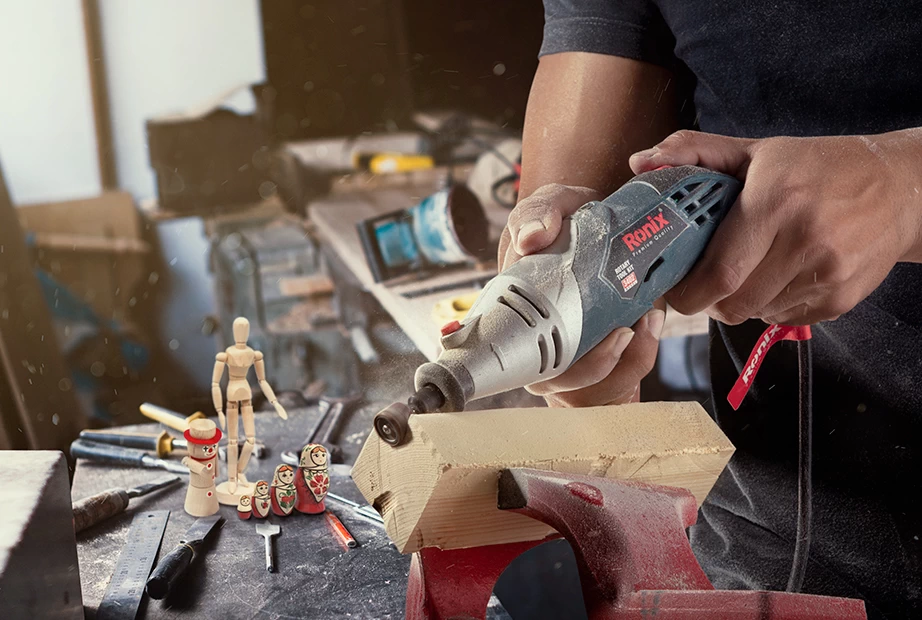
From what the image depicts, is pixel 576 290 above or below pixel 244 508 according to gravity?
above

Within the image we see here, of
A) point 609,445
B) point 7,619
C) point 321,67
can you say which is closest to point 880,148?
point 609,445

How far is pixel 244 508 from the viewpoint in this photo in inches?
35.7

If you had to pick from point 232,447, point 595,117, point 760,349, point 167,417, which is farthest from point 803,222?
point 167,417

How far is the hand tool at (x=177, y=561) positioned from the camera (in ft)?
2.49

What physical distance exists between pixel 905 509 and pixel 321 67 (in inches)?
72.1

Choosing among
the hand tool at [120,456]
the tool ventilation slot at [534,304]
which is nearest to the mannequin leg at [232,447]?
the hand tool at [120,456]

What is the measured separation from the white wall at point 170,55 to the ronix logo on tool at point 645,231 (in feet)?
6.25

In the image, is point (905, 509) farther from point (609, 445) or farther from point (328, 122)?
point (328, 122)

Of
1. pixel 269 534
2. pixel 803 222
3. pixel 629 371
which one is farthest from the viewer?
pixel 269 534

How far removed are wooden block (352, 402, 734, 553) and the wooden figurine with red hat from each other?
1.16ft

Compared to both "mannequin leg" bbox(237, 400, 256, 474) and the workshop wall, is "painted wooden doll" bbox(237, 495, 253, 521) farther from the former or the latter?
the workshop wall

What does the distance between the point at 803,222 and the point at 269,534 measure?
62cm

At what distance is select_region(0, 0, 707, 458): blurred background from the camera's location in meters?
2.06

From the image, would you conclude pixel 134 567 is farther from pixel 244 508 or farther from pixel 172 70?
pixel 172 70
